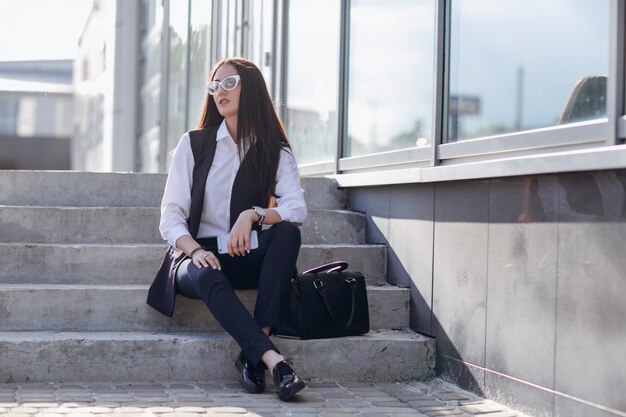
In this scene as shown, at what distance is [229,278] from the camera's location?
4836mm

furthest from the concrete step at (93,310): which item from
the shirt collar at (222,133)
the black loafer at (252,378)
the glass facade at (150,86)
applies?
the glass facade at (150,86)

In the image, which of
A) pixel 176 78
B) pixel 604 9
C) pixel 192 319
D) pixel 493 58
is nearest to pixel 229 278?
pixel 192 319

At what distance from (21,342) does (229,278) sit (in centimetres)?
99

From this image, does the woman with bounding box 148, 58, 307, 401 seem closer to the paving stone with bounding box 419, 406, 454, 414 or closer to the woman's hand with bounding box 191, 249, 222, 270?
the woman's hand with bounding box 191, 249, 222, 270

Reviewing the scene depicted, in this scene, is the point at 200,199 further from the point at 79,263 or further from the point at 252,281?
the point at 79,263

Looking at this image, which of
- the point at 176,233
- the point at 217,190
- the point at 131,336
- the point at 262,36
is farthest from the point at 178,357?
the point at 262,36

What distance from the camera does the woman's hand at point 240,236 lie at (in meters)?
4.57

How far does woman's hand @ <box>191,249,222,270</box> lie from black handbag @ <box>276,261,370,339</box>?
1.32ft

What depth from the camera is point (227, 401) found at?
424cm

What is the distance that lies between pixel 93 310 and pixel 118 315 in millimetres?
122

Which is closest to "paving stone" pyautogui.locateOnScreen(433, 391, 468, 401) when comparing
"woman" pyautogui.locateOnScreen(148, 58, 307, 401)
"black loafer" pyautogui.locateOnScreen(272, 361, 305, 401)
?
"black loafer" pyautogui.locateOnScreen(272, 361, 305, 401)

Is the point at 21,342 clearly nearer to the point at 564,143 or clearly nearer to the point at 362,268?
the point at 362,268

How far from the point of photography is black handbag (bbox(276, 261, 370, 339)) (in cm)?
475

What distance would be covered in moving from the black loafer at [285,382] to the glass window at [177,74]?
7923 millimetres
